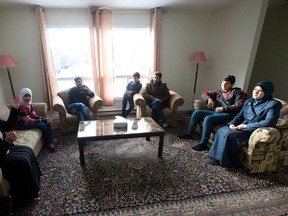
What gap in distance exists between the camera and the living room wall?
10.8 feet

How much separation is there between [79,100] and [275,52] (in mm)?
4315

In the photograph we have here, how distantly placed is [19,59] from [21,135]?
2.12 metres

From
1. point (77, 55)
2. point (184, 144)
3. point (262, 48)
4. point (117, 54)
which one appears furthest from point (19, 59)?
point (262, 48)

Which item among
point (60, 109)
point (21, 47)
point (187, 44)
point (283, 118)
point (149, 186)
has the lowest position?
point (149, 186)

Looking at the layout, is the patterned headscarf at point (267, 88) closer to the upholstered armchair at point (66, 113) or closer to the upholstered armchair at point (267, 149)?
the upholstered armchair at point (267, 149)

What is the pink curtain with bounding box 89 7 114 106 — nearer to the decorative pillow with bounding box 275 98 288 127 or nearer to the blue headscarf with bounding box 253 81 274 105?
the blue headscarf with bounding box 253 81 274 105

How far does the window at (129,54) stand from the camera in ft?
12.9

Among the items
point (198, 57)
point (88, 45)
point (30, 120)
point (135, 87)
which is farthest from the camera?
point (198, 57)

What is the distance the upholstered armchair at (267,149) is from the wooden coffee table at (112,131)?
105cm

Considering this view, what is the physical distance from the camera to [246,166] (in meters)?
2.19

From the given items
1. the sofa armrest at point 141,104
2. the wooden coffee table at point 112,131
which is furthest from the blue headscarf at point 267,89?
the sofa armrest at point 141,104

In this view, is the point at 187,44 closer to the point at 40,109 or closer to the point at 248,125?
the point at 248,125

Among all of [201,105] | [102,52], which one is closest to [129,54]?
[102,52]

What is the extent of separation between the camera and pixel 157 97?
358 cm
